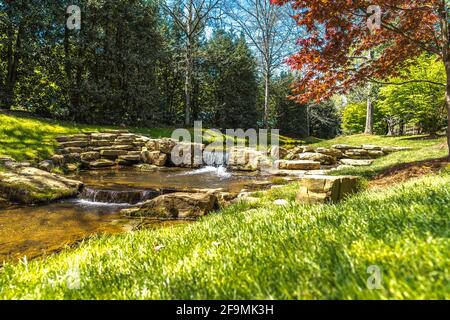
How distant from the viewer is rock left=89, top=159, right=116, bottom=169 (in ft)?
52.6

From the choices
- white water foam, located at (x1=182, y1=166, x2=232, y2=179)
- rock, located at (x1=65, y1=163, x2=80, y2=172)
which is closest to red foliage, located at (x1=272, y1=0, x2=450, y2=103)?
white water foam, located at (x1=182, y1=166, x2=232, y2=179)

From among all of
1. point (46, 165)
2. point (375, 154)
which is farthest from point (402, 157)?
point (46, 165)

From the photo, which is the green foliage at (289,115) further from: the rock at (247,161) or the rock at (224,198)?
the rock at (224,198)

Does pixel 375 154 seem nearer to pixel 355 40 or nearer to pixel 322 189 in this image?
pixel 355 40

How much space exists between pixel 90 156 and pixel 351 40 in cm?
1376

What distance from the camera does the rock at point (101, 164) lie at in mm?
16047

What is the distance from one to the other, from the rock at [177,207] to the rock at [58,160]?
884cm

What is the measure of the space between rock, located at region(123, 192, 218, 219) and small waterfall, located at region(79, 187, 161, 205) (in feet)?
5.91

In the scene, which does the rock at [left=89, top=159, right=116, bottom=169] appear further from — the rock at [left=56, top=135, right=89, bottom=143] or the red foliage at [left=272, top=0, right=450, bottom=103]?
the red foliage at [left=272, top=0, right=450, bottom=103]

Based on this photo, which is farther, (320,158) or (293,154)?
(293,154)

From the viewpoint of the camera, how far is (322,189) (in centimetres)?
568

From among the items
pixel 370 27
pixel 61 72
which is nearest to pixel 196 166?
pixel 370 27

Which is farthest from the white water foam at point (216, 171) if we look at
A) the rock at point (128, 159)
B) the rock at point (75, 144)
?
the rock at point (75, 144)

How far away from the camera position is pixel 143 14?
27031 millimetres
